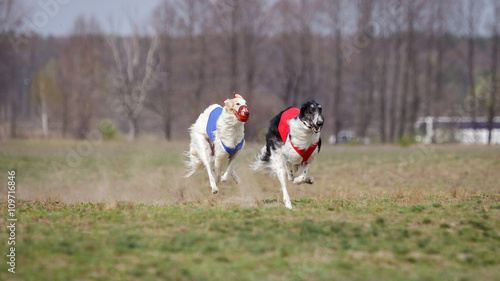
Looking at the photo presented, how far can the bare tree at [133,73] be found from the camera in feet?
157

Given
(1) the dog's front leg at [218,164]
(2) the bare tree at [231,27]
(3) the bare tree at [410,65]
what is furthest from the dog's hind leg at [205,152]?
(3) the bare tree at [410,65]

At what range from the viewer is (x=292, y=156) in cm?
1066

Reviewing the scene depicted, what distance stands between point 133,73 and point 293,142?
40617mm

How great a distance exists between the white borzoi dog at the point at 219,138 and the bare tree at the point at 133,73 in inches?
1420

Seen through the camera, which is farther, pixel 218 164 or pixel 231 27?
pixel 231 27

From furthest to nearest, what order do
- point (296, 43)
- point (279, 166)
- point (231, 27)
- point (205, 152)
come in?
point (296, 43) < point (231, 27) < point (205, 152) < point (279, 166)

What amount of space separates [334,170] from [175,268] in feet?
55.5

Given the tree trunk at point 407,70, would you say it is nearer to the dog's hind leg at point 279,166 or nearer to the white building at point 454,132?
the white building at point 454,132

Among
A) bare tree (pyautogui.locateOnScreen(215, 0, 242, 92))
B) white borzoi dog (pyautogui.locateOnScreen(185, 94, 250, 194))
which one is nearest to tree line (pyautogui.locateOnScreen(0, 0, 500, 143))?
bare tree (pyautogui.locateOnScreen(215, 0, 242, 92))

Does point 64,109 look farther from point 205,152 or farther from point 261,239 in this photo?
point 261,239

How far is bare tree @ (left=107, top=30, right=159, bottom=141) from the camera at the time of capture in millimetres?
47938

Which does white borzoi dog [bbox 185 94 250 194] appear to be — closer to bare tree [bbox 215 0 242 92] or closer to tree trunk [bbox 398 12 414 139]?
bare tree [bbox 215 0 242 92]

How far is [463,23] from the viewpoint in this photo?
4369 centimetres

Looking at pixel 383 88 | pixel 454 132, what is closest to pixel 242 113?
pixel 454 132
